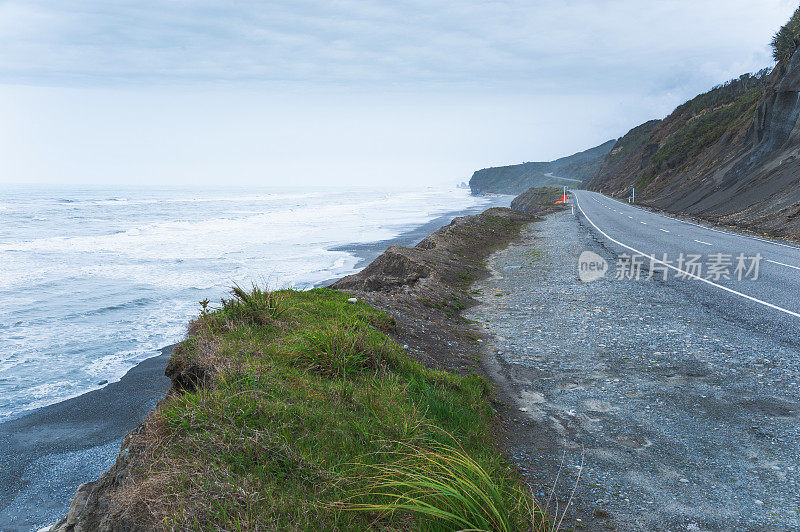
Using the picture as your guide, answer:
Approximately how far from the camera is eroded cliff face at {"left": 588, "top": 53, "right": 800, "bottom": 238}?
22.8m

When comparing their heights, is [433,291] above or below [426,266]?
below

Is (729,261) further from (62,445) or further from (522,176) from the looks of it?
(522,176)

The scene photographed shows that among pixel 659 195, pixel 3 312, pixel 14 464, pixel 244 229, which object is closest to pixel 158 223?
pixel 244 229

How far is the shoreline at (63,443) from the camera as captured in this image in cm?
721

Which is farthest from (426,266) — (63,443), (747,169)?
(747,169)

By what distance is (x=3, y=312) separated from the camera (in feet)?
55.7

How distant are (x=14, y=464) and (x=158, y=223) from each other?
1841 inches

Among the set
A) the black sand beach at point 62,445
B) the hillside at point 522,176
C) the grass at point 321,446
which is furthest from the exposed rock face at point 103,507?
the hillside at point 522,176

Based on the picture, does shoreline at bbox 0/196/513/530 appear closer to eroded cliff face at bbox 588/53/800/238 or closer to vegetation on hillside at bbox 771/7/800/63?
eroded cliff face at bbox 588/53/800/238

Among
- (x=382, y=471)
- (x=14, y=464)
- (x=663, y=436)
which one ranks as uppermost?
(x=382, y=471)

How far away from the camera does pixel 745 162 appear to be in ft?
98.9

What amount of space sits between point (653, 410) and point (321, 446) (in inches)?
152

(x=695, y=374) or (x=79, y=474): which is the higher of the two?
(x=695, y=374)

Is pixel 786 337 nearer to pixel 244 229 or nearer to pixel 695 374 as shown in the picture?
pixel 695 374
